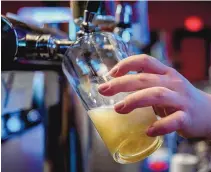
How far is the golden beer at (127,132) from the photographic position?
68 cm

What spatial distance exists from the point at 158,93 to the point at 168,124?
5 centimetres

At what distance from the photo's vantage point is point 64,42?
0.80m

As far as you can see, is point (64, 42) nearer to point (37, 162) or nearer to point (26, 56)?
point (26, 56)

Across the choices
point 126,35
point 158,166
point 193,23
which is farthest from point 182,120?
point 193,23

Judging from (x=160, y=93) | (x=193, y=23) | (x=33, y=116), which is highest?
(x=160, y=93)

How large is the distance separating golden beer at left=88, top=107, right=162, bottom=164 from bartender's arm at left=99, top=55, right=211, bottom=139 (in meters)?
0.03

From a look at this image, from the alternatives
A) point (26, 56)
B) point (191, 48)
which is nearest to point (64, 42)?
point (26, 56)

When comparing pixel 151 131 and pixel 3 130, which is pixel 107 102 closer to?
pixel 151 131

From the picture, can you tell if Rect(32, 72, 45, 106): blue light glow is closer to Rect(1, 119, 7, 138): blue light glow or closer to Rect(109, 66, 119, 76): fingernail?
→ Rect(1, 119, 7, 138): blue light glow

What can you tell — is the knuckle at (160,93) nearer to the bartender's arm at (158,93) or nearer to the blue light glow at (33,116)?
the bartender's arm at (158,93)

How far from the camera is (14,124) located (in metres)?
0.83

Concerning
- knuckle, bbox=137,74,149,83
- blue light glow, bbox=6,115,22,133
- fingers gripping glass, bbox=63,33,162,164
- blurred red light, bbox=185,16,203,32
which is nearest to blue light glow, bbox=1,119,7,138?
blue light glow, bbox=6,115,22,133

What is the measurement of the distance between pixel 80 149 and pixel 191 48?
7708 millimetres

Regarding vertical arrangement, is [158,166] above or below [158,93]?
below
